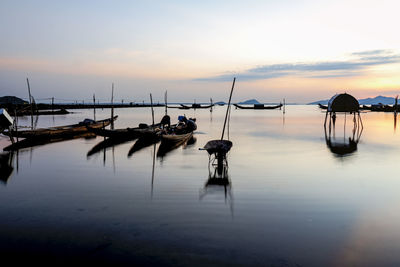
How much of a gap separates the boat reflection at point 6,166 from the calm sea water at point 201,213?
23 centimetres

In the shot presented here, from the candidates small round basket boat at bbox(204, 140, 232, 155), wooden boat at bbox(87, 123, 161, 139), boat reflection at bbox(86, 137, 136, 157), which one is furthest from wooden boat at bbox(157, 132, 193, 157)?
small round basket boat at bbox(204, 140, 232, 155)

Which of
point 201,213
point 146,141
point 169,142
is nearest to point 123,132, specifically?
point 146,141

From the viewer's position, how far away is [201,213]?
7863mm

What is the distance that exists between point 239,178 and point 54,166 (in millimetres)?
8997

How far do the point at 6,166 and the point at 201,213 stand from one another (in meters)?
11.2

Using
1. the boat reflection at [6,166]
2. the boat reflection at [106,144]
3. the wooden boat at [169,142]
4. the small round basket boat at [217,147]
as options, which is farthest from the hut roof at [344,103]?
the boat reflection at [6,166]

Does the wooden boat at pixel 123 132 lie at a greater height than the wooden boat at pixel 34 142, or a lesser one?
greater

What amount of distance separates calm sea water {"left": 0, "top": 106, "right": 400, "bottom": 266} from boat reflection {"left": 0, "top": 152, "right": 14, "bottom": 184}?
0.23m

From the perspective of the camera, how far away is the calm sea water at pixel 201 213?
569 cm

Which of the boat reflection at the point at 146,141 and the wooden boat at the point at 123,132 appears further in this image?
the wooden boat at the point at 123,132

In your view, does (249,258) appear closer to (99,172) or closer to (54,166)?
(99,172)

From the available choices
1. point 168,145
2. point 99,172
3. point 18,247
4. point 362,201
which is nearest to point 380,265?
point 362,201

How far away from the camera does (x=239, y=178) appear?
11945 millimetres

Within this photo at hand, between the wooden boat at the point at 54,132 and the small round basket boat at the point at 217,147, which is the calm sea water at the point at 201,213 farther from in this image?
the wooden boat at the point at 54,132
